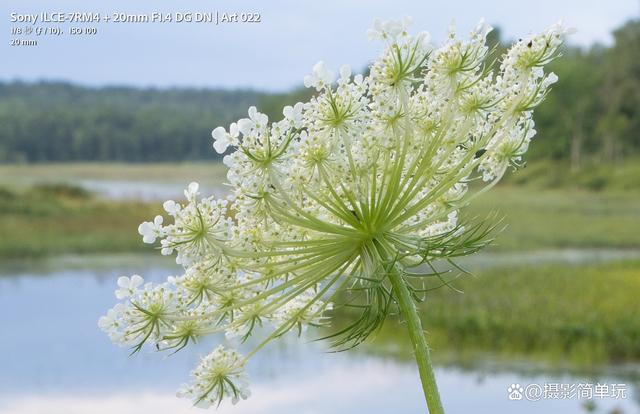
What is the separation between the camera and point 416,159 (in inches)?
28.6

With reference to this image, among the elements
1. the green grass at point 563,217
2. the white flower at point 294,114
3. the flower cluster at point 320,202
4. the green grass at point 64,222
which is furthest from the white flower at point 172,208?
the green grass at point 64,222

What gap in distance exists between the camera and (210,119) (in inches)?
706

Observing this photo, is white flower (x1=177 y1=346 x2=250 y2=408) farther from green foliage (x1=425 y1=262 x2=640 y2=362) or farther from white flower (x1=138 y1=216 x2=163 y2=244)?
green foliage (x1=425 y1=262 x2=640 y2=362)

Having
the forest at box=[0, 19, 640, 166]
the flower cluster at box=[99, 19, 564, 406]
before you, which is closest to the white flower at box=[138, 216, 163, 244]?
the flower cluster at box=[99, 19, 564, 406]

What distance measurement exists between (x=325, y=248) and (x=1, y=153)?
706 inches

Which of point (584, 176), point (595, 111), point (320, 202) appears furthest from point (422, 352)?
point (595, 111)

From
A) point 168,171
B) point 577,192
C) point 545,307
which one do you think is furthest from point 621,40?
point 545,307

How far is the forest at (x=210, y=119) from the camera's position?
16.0 meters

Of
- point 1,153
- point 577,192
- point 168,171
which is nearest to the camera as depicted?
point 577,192

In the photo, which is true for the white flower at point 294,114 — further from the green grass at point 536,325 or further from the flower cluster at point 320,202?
the green grass at point 536,325

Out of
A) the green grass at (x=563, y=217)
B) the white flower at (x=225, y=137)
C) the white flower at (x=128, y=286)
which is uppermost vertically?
the green grass at (x=563, y=217)

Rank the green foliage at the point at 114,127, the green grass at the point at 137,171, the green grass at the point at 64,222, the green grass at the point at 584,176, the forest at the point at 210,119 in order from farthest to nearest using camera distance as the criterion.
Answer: the green grass at the point at 137,171 → the green foliage at the point at 114,127 → the forest at the point at 210,119 → the green grass at the point at 584,176 → the green grass at the point at 64,222

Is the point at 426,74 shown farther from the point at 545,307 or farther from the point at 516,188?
the point at 516,188

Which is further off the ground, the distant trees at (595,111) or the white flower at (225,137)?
the distant trees at (595,111)
